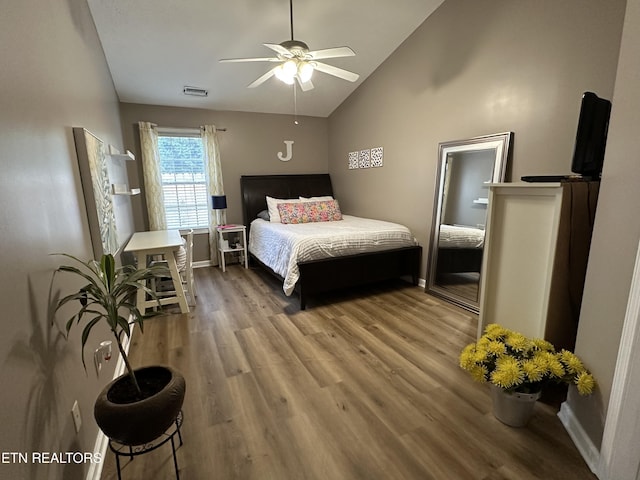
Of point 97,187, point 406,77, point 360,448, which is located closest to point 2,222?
point 97,187

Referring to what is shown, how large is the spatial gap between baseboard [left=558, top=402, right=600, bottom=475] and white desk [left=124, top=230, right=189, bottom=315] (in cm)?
294

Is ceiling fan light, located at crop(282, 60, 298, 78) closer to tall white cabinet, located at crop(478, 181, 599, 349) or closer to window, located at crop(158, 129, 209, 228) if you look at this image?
tall white cabinet, located at crop(478, 181, 599, 349)

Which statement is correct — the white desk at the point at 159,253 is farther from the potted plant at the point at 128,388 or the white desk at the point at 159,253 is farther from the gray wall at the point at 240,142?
the gray wall at the point at 240,142

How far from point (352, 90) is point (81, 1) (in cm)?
334

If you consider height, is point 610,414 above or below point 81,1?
below

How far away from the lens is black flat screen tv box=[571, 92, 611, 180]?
69.2 inches

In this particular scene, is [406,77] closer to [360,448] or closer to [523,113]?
[523,113]

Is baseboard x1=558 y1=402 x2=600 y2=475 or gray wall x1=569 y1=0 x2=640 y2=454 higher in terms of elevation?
gray wall x1=569 y1=0 x2=640 y2=454

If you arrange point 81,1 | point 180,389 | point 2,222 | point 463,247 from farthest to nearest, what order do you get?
point 463,247 → point 81,1 → point 180,389 → point 2,222

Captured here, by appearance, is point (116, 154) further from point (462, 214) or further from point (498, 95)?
point (498, 95)

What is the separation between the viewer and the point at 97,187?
1.90 metres

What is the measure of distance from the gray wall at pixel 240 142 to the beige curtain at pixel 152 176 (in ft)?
0.53

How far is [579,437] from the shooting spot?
59.6 inches

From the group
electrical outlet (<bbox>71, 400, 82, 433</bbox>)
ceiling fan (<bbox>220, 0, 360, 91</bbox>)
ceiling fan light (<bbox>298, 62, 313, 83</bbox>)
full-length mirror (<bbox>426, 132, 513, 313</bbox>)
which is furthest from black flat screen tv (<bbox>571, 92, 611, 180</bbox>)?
electrical outlet (<bbox>71, 400, 82, 433</bbox>)
